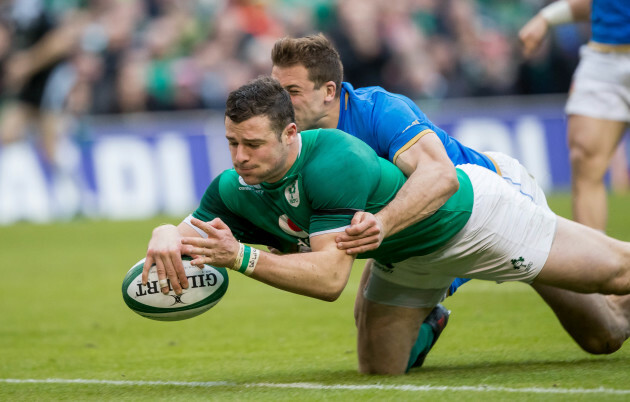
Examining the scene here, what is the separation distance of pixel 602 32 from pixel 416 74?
1068cm

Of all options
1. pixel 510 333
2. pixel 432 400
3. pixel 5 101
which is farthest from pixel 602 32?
pixel 5 101

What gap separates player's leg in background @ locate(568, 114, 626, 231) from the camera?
7.66m

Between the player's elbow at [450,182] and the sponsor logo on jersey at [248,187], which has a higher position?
the sponsor logo on jersey at [248,187]

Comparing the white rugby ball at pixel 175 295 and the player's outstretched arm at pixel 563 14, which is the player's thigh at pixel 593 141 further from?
the white rugby ball at pixel 175 295

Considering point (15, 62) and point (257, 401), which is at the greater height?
point (15, 62)

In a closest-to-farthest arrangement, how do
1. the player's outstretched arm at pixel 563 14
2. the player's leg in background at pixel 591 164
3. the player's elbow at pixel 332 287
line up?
the player's elbow at pixel 332 287 < the player's leg in background at pixel 591 164 < the player's outstretched arm at pixel 563 14

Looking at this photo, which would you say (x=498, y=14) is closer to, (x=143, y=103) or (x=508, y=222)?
(x=143, y=103)

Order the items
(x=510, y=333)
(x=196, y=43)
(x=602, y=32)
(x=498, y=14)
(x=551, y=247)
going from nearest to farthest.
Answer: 1. (x=551, y=247)
2. (x=510, y=333)
3. (x=602, y=32)
4. (x=196, y=43)
5. (x=498, y=14)

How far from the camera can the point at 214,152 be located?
16.9 m

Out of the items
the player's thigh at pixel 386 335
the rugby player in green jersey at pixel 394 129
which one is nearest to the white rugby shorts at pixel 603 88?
the rugby player in green jersey at pixel 394 129

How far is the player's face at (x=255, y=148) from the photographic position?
499 cm

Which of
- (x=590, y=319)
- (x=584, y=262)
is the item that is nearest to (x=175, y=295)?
(x=584, y=262)

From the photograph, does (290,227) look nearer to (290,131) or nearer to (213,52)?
(290,131)

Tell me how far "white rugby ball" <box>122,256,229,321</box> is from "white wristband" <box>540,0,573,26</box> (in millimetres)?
4129
